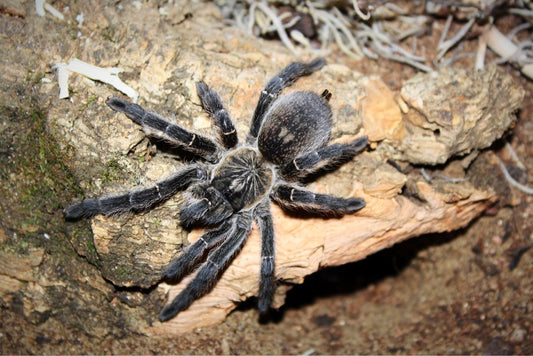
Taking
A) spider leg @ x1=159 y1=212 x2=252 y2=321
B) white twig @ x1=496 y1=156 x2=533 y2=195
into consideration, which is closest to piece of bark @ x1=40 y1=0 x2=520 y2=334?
spider leg @ x1=159 y1=212 x2=252 y2=321

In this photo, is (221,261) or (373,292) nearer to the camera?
(221,261)

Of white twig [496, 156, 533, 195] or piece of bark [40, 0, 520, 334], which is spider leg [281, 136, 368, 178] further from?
white twig [496, 156, 533, 195]

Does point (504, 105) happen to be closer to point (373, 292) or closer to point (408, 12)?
point (408, 12)

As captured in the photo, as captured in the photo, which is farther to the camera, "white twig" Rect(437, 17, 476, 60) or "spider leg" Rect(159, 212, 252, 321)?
"white twig" Rect(437, 17, 476, 60)

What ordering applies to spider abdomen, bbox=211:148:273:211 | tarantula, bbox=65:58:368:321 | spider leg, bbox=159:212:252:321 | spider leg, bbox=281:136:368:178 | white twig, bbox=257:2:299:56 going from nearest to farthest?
tarantula, bbox=65:58:368:321 < spider leg, bbox=159:212:252:321 < spider leg, bbox=281:136:368:178 < spider abdomen, bbox=211:148:273:211 < white twig, bbox=257:2:299:56

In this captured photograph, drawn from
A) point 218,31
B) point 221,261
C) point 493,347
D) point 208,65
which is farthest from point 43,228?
point 493,347

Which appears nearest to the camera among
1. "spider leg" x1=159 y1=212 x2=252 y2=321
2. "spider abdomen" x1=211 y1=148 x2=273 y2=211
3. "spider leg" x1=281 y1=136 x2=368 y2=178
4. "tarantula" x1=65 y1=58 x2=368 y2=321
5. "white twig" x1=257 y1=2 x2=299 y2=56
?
"tarantula" x1=65 y1=58 x2=368 y2=321

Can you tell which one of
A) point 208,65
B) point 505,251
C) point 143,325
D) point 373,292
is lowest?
point 373,292

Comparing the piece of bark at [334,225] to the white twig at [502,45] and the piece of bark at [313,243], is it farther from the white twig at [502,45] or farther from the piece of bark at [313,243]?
the white twig at [502,45]
